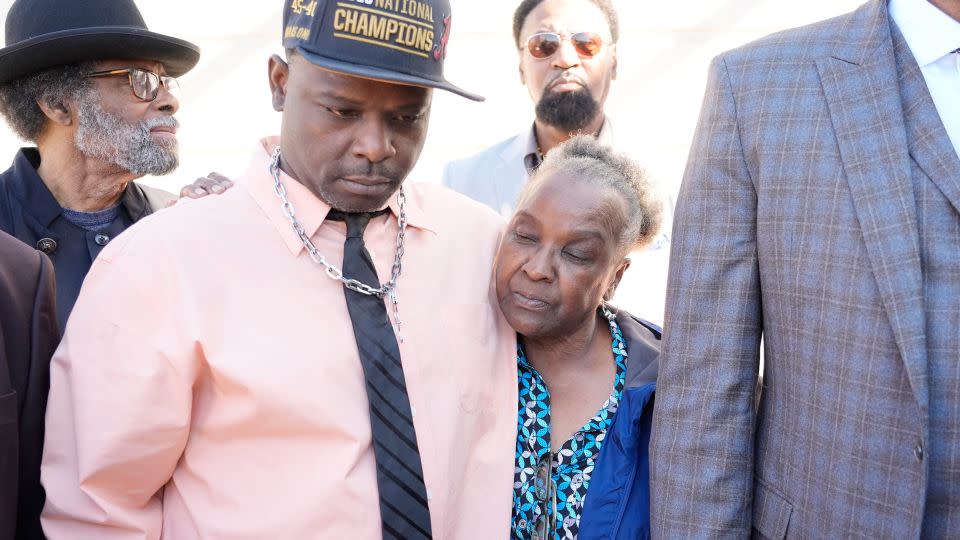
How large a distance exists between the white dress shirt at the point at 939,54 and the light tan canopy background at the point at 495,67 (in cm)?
378

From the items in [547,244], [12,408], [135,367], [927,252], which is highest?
[927,252]

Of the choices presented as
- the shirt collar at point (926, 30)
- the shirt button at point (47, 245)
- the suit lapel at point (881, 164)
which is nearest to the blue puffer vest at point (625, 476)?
the suit lapel at point (881, 164)

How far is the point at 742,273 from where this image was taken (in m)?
1.89

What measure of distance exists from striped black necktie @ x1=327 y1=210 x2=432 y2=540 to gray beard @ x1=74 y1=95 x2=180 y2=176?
4.27 ft

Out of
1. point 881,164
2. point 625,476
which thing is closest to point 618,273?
point 625,476

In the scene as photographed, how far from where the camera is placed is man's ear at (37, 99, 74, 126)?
9.91 ft

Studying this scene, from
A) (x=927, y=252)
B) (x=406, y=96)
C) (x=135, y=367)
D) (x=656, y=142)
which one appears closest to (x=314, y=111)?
(x=406, y=96)

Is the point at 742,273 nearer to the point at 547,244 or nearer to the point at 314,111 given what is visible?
the point at 547,244

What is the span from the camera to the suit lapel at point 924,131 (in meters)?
1.68

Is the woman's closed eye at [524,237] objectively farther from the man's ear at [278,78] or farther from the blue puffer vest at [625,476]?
the man's ear at [278,78]

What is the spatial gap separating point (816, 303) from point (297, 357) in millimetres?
964

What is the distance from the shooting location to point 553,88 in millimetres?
3941

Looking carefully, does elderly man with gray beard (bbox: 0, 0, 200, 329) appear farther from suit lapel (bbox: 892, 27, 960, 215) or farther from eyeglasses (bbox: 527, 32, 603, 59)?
suit lapel (bbox: 892, 27, 960, 215)

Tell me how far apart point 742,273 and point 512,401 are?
0.57 m
